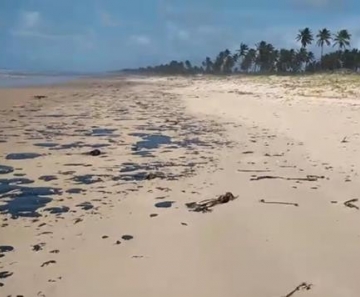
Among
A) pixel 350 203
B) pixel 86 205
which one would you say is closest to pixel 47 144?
pixel 86 205

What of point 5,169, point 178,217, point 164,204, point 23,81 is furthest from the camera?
point 23,81

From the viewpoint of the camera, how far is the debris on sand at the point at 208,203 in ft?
18.8

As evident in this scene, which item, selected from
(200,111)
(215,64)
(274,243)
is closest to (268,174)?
(274,243)

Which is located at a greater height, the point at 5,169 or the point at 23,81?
the point at 23,81

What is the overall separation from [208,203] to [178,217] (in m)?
0.63

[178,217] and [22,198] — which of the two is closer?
[178,217]

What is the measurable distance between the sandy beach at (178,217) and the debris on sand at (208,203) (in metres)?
0.04

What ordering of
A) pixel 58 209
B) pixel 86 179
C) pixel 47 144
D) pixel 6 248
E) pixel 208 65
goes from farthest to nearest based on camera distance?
pixel 208 65
pixel 47 144
pixel 86 179
pixel 58 209
pixel 6 248

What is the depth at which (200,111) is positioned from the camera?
795 inches

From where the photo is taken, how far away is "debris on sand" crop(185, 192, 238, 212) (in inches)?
225

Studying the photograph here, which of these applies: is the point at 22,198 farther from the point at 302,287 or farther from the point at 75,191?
the point at 302,287

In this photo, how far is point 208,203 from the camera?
592cm

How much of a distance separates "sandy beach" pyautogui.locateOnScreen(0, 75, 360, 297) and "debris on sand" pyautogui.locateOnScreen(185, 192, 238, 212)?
0.04 metres

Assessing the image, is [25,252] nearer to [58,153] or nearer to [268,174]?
[268,174]
